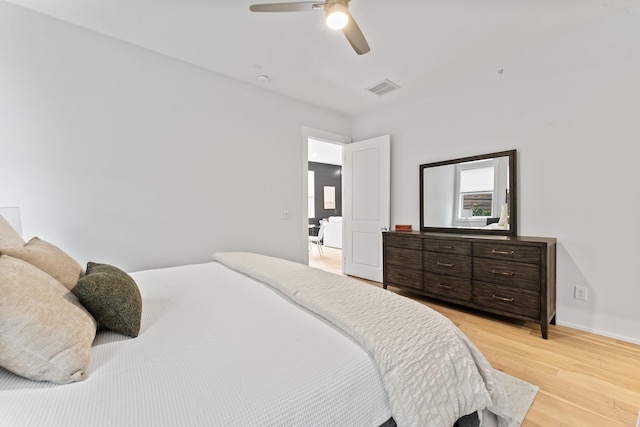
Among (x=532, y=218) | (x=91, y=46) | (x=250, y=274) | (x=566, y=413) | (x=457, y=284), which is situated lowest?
(x=566, y=413)

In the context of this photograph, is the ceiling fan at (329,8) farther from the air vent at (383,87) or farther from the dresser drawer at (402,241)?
the dresser drawer at (402,241)

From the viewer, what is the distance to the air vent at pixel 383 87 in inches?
123

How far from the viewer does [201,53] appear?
2557 mm

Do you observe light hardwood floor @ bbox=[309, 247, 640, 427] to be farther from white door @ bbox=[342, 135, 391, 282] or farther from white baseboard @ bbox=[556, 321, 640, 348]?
white door @ bbox=[342, 135, 391, 282]

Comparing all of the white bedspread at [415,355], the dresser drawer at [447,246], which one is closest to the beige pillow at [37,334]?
the white bedspread at [415,355]

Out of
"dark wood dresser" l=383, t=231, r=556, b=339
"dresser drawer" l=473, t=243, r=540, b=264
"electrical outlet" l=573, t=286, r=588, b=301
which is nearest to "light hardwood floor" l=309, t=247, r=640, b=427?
"dark wood dresser" l=383, t=231, r=556, b=339

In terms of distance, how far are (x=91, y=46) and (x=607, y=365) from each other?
4.62 meters

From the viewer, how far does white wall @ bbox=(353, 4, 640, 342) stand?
2156 mm

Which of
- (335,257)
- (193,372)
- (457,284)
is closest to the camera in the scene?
(193,372)

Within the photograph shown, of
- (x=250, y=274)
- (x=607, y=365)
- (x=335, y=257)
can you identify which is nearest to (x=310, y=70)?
(x=250, y=274)

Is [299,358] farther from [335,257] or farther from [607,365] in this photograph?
[335,257]

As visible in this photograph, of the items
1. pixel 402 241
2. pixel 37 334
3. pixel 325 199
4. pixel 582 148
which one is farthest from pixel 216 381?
pixel 325 199

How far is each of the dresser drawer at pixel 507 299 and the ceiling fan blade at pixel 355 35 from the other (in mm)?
2333

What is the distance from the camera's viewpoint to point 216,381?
72 cm
